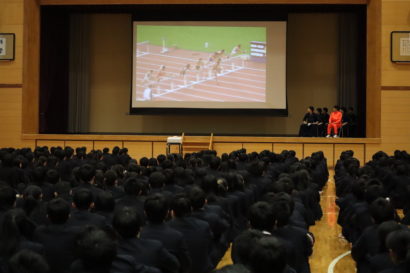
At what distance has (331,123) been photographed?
16.4 m

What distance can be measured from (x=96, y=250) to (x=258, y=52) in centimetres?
1572

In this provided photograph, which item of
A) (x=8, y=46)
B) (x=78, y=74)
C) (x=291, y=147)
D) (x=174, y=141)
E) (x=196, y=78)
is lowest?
(x=291, y=147)

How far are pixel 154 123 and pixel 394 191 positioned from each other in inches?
485

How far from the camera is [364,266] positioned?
3.86 m

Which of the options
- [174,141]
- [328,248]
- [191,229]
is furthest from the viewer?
[174,141]

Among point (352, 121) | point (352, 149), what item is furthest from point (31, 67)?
point (352, 121)

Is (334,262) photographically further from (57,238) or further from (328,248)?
(57,238)

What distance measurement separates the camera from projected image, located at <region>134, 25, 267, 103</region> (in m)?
17.6

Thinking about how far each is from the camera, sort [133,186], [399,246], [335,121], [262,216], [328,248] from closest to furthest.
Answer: [399,246], [262,216], [133,186], [328,248], [335,121]

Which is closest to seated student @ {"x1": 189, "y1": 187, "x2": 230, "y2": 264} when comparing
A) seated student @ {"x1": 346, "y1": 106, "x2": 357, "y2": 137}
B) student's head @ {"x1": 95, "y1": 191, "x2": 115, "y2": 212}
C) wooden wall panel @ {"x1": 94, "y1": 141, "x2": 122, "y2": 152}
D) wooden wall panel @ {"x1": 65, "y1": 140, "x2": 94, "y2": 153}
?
student's head @ {"x1": 95, "y1": 191, "x2": 115, "y2": 212}

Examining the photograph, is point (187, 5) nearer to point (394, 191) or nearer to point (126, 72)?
point (126, 72)

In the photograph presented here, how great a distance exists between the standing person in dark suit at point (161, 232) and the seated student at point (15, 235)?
70 cm

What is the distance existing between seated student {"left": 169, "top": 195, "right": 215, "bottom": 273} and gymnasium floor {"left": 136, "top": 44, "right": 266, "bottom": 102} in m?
13.6

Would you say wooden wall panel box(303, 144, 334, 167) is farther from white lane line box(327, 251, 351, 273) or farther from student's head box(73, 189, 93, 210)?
student's head box(73, 189, 93, 210)
